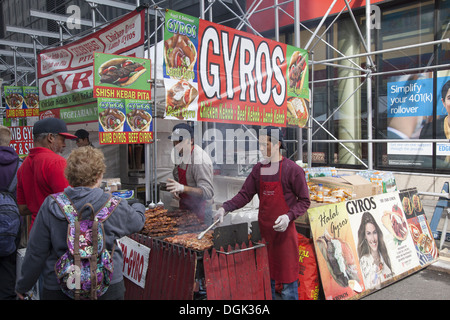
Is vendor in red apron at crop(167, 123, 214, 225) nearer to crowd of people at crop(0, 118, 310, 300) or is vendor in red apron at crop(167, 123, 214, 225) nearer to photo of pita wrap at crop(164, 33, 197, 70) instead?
crowd of people at crop(0, 118, 310, 300)

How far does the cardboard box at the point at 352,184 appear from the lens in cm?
518

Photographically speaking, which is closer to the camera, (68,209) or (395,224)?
(68,209)

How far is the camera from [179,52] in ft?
13.8

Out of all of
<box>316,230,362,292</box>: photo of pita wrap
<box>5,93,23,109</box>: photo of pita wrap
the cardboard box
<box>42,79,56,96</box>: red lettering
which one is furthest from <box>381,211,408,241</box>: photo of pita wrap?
<box>5,93,23,109</box>: photo of pita wrap

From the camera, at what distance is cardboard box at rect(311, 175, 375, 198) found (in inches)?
204

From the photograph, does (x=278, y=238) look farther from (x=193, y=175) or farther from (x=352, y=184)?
(x=352, y=184)

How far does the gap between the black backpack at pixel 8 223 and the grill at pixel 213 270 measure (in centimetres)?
127

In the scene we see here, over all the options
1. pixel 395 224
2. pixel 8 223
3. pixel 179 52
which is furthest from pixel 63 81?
pixel 395 224

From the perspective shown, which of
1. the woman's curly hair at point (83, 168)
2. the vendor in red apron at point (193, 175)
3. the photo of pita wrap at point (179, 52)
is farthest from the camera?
the vendor in red apron at point (193, 175)

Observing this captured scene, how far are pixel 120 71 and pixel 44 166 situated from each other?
219 centimetres

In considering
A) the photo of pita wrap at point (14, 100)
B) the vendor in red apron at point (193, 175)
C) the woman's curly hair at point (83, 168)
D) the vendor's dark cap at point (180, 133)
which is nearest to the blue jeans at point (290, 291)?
the vendor in red apron at point (193, 175)

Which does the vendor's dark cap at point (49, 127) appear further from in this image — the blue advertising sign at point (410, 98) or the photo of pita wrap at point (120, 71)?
the blue advertising sign at point (410, 98)

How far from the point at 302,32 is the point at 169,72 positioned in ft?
28.2
